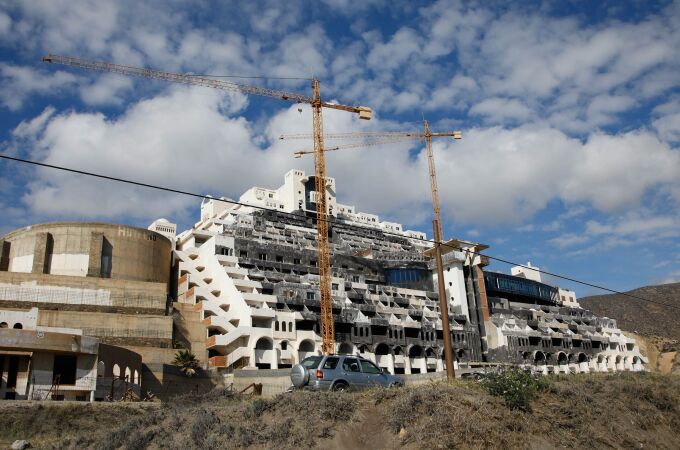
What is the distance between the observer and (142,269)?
7656 cm

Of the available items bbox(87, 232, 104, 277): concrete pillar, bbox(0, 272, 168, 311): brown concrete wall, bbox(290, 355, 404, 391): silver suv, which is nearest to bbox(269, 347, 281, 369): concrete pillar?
bbox(0, 272, 168, 311): brown concrete wall

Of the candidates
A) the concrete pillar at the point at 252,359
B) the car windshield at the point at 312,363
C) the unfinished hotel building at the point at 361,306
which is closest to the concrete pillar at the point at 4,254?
the unfinished hotel building at the point at 361,306

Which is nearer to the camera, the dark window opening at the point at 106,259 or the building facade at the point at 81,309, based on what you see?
the building facade at the point at 81,309

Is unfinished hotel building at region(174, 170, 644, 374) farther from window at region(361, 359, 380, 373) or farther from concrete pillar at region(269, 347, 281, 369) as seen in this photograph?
window at region(361, 359, 380, 373)

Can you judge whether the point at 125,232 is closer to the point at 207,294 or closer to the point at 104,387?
the point at 207,294

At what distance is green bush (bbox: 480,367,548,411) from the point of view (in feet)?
64.1

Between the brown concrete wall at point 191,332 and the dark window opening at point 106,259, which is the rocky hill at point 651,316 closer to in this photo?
the brown concrete wall at point 191,332

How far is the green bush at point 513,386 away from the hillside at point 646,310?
124 m

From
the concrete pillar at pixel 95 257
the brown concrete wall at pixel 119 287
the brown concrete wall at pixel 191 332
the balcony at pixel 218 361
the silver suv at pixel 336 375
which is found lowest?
the silver suv at pixel 336 375

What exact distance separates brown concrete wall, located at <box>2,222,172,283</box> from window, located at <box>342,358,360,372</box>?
2208 inches

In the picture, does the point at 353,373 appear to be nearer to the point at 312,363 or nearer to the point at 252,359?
the point at 312,363

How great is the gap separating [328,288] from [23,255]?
37854mm

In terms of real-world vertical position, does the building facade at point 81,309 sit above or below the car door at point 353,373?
above

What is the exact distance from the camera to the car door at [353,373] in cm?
2347
